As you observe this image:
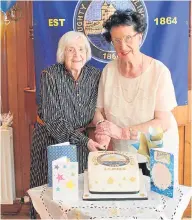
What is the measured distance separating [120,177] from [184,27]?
137 centimetres

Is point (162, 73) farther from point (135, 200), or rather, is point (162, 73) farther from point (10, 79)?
point (10, 79)

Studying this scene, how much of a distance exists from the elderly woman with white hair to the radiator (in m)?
0.62

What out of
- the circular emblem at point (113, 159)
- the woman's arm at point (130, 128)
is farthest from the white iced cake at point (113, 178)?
the woman's arm at point (130, 128)

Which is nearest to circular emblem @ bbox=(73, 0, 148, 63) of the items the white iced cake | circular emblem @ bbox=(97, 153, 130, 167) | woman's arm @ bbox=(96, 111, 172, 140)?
woman's arm @ bbox=(96, 111, 172, 140)

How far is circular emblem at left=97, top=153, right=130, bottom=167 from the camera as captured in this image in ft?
5.25

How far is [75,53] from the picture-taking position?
211 cm

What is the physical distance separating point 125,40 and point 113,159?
78cm

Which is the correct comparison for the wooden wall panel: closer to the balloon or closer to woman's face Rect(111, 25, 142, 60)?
the balloon

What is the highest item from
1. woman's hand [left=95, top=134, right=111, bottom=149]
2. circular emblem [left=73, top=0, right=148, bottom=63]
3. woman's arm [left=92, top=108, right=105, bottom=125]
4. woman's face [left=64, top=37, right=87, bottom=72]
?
circular emblem [left=73, top=0, right=148, bottom=63]

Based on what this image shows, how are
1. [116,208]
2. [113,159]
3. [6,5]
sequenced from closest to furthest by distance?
[116,208] → [113,159] → [6,5]

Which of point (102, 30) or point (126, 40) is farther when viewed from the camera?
point (102, 30)

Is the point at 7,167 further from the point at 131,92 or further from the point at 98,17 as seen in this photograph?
the point at 98,17

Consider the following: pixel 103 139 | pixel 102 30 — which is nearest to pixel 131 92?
pixel 103 139

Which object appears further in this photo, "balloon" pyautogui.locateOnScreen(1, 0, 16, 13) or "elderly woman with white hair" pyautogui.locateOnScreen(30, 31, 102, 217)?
"balloon" pyautogui.locateOnScreen(1, 0, 16, 13)
